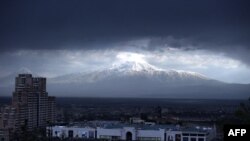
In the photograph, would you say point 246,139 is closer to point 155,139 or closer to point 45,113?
point 155,139

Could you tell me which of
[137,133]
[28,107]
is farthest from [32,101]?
[137,133]

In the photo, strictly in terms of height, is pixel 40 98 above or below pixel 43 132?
above

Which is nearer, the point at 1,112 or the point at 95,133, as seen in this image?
the point at 95,133

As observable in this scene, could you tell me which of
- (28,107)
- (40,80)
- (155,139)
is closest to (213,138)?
(155,139)

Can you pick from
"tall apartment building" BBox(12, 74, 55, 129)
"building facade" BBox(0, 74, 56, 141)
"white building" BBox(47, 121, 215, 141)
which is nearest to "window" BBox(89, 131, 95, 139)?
"white building" BBox(47, 121, 215, 141)

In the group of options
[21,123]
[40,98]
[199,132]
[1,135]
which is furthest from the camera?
[40,98]

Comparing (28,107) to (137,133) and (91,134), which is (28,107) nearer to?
(91,134)
